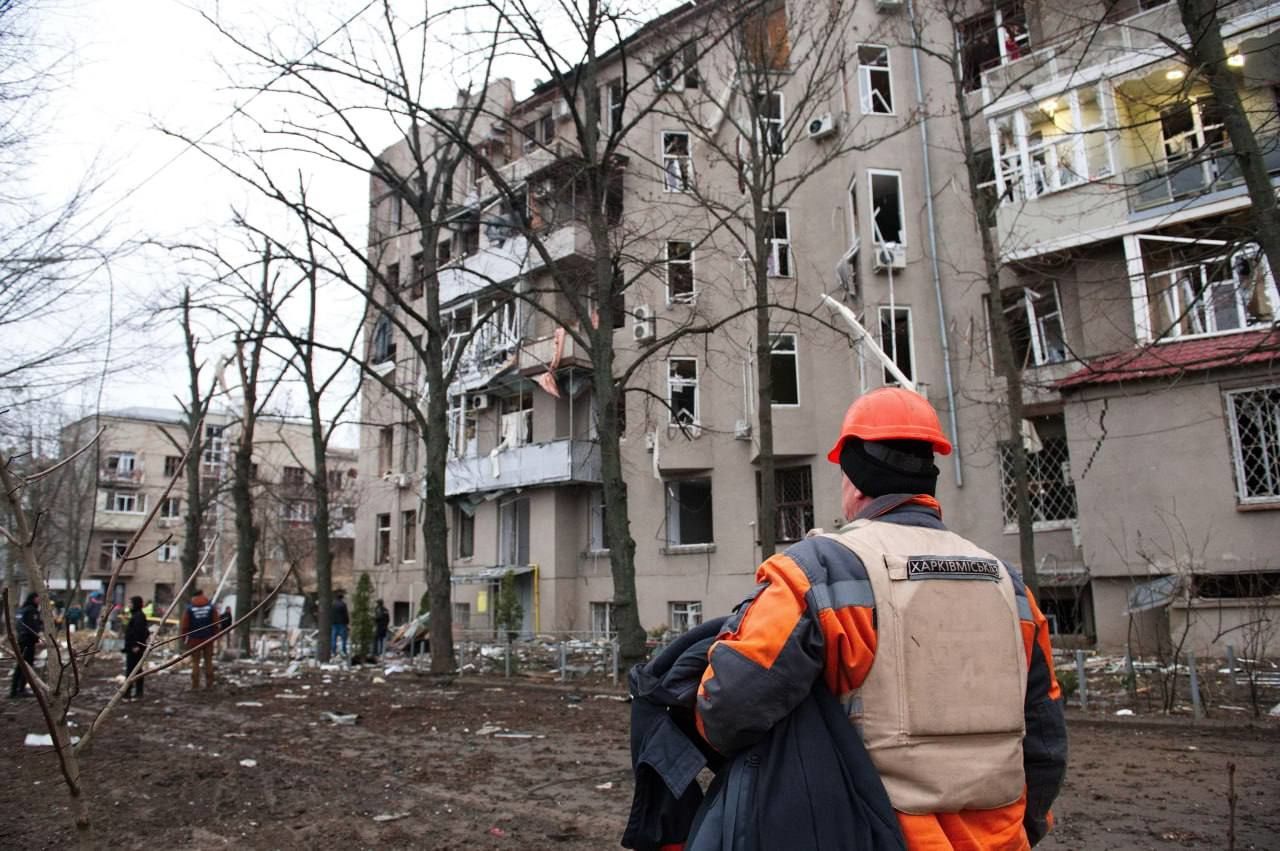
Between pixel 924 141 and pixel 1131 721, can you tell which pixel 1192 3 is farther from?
pixel 924 141

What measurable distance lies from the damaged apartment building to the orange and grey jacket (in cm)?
840

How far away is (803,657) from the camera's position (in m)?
2.05

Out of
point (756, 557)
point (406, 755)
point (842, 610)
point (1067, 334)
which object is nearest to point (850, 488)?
point (842, 610)

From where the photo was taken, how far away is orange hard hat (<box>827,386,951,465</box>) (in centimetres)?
245

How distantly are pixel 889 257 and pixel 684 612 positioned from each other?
1184 cm

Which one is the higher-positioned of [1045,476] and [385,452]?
[385,452]

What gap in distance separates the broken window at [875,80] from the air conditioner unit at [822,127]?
3.09 feet

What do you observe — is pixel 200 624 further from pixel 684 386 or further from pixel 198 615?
pixel 684 386

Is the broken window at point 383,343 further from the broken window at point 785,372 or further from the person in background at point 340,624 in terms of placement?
the broken window at point 785,372

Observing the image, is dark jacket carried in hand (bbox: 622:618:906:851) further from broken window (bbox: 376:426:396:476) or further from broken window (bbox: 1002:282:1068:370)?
broken window (bbox: 376:426:396:476)

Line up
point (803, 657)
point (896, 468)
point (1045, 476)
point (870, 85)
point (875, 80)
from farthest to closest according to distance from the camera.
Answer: point (875, 80), point (870, 85), point (1045, 476), point (896, 468), point (803, 657)

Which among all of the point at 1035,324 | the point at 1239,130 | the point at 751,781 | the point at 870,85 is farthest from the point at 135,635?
the point at 870,85

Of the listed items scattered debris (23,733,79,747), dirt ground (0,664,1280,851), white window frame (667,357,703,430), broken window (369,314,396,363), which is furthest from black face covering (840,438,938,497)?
broken window (369,314,396,363)

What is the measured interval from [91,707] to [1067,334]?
825 inches
